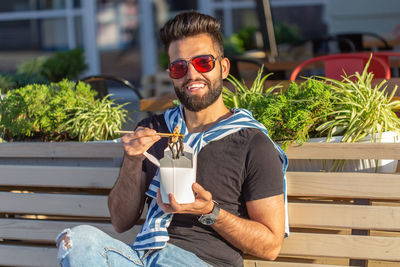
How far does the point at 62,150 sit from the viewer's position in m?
2.73

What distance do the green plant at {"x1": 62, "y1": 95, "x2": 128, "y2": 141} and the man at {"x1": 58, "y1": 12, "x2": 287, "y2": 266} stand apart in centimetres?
48

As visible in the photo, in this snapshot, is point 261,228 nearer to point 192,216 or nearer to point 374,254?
point 192,216

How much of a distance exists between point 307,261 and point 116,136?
3.45 feet

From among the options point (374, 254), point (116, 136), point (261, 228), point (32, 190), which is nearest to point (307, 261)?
point (374, 254)

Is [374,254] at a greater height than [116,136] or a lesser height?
lesser

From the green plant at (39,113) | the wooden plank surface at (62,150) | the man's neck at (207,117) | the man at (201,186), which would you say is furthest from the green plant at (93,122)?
the man's neck at (207,117)

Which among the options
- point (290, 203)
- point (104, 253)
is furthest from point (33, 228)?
point (290, 203)

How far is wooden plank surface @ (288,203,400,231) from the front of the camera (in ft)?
7.53

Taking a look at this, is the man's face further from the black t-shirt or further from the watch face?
the watch face

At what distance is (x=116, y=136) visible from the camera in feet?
9.77

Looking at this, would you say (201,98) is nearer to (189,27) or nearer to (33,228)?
(189,27)

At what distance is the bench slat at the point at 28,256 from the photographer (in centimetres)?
279

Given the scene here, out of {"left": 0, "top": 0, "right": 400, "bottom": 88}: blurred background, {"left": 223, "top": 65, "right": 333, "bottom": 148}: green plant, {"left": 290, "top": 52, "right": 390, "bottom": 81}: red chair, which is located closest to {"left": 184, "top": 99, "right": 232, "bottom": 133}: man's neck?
{"left": 223, "top": 65, "right": 333, "bottom": 148}: green plant

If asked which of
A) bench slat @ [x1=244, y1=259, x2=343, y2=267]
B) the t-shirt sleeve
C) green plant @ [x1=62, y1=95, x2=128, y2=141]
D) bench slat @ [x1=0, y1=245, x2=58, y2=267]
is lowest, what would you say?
bench slat @ [x1=0, y1=245, x2=58, y2=267]
